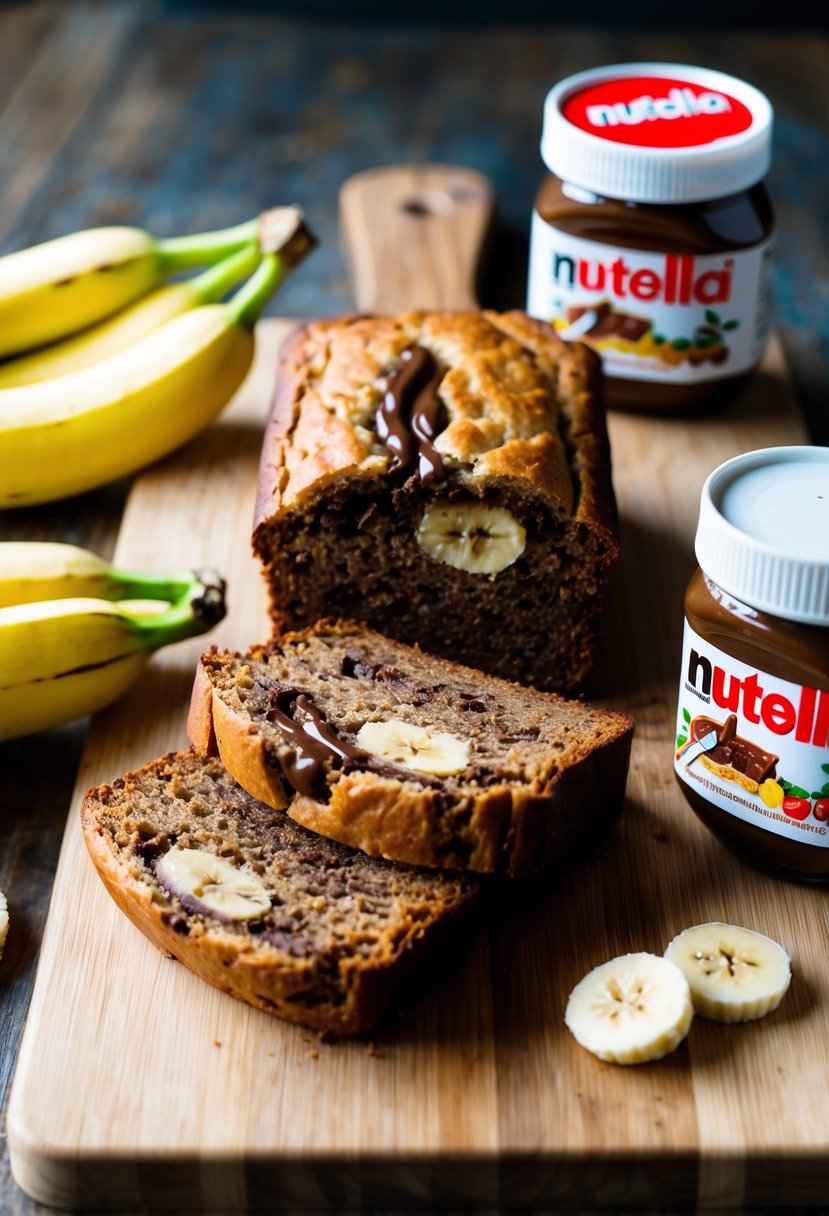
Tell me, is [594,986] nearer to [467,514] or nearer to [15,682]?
[467,514]

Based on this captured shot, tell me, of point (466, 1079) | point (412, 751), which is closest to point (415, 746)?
point (412, 751)

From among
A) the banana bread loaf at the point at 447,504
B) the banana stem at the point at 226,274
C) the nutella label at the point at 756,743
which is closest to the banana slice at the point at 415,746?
the nutella label at the point at 756,743

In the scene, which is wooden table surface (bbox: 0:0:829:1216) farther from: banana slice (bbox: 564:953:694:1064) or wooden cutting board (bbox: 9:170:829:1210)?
A: banana slice (bbox: 564:953:694:1064)

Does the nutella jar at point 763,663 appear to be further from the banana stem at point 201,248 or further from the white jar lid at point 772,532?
the banana stem at point 201,248

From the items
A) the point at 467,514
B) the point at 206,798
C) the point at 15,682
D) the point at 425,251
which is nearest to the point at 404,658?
the point at 467,514

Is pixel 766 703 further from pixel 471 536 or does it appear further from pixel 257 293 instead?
pixel 257 293
